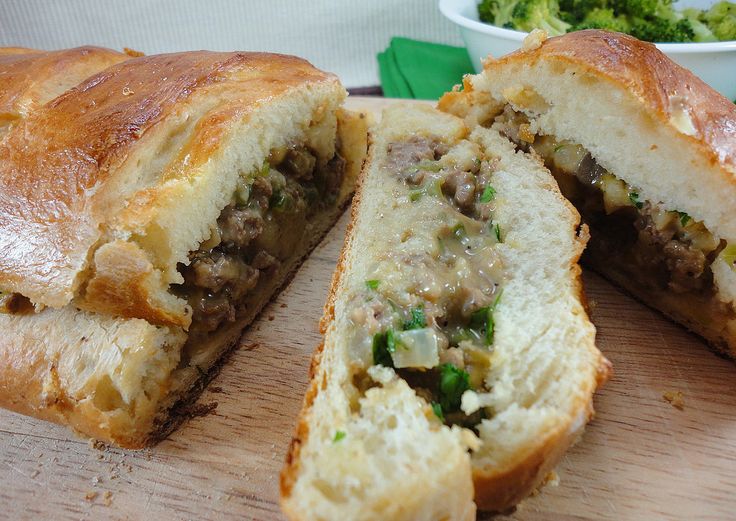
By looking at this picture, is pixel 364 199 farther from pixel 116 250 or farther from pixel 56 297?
pixel 56 297

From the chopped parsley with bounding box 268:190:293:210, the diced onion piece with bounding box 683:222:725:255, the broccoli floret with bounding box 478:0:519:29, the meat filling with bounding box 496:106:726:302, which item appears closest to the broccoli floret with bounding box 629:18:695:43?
the broccoli floret with bounding box 478:0:519:29

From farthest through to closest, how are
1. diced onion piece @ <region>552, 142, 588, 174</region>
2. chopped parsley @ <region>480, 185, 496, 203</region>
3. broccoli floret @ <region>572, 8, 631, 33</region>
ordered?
broccoli floret @ <region>572, 8, 631, 33</region>
diced onion piece @ <region>552, 142, 588, 174</region>
chopped parsley @ <region>480, 185, 496, 203</region>

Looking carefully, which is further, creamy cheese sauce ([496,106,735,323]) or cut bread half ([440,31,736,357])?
creamy cheese sauce ([496,106,735,323])

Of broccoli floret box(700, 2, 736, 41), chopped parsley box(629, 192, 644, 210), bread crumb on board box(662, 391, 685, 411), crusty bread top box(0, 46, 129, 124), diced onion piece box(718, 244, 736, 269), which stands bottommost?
bread crumb on board box(662, 391, 685, 411)

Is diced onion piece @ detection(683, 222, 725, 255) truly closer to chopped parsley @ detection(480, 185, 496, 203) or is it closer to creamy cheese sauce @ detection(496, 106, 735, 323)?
creamy cheese sauce @ detection(496, 106, 735, 323)

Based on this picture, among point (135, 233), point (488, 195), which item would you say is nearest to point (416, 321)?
point (488, 195)

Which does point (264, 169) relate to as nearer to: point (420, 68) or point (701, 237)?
point (701, 237)

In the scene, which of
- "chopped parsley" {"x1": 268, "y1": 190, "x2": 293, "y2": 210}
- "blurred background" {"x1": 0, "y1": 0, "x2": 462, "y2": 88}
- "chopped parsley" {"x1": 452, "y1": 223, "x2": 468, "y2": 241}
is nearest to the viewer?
"chopped parsley" {"x1": 452, "y1": 223, "x2": 468, "y2": 241}
